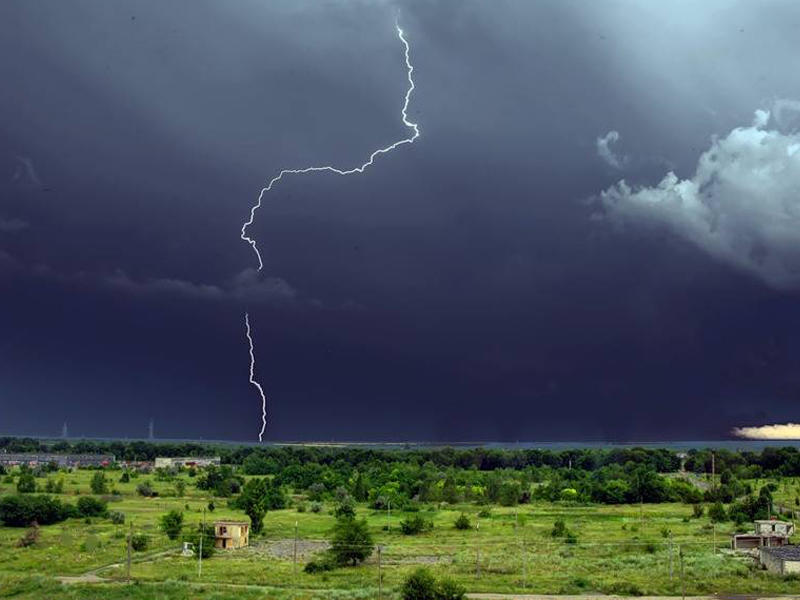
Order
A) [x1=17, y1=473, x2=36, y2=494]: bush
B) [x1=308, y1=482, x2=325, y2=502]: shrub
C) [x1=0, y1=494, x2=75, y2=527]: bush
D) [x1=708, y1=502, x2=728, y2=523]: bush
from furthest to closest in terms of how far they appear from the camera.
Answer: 1. [x1=308, y1=482, x2=325, y2=502]: shrub
2. [x1=17, y1=473, x2=36, y2=494]: bush
3. [x1=708, y1=502, x2=728, y2=523]: bush
4. [x1=0, y1=494, x2=75, y2=527]: bush

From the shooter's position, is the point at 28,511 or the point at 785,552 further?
the point at 28,511

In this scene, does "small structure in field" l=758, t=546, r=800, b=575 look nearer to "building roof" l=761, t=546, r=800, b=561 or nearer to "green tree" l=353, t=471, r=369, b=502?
"building roof" l=761, t=546, r=800, b=561

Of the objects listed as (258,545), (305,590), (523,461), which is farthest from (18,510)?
(523,461)

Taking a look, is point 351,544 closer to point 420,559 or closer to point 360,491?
point 420,559

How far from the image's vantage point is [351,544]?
4022cm

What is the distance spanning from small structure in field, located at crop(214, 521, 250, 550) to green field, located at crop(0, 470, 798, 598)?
1.33 meters

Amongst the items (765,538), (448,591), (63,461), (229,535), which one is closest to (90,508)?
(229,535)

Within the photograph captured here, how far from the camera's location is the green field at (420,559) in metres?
32.4

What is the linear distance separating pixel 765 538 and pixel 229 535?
2901cm

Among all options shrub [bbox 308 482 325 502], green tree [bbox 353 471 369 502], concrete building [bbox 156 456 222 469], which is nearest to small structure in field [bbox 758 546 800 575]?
green tree [bbox 353 471 369 502]

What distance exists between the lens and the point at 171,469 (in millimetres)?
116750

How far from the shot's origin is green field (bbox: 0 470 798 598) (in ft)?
106

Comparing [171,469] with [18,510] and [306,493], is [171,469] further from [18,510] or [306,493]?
[18,510]

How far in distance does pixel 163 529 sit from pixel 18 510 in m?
13.6
